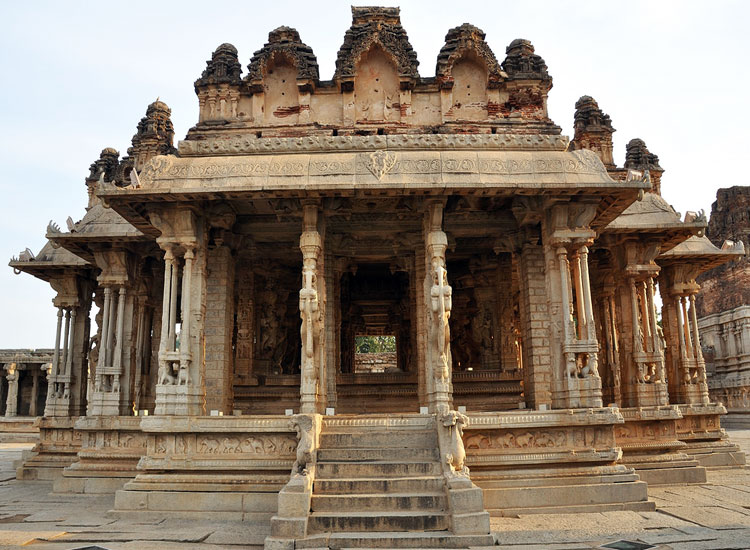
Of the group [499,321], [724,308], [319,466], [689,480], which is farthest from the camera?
[724,308]

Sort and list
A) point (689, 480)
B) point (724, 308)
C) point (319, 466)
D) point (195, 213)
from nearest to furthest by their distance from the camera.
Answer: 1. point (319, 466)
2. point (195, 213)
3. point (689, 480)
4. point (724, 308)

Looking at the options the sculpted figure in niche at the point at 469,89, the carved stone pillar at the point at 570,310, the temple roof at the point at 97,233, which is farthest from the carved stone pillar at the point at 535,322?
the temple roof at the point at 97,233

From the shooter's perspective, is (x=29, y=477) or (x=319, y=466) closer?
(x=319, y=466)

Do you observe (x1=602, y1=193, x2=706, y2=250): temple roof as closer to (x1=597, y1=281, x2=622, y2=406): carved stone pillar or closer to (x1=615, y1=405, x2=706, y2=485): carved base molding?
(x1=597, y1=281, x2=622, y2=406): carved stone pillar

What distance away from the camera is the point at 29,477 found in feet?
51.4

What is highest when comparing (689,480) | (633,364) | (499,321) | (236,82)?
(236,82)

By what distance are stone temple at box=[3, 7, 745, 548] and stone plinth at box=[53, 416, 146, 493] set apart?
6 cm

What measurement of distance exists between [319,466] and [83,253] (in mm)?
9439

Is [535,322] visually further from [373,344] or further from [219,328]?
[373,344]

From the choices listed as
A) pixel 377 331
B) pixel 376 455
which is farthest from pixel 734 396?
pixel 376 455

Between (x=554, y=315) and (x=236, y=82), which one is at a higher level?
(x=236, y=82)

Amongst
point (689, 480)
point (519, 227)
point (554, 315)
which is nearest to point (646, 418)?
point (689, 480)

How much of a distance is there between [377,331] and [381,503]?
774 inches

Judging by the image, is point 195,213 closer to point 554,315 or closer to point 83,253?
point 83,253
